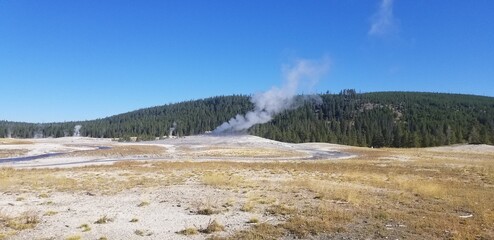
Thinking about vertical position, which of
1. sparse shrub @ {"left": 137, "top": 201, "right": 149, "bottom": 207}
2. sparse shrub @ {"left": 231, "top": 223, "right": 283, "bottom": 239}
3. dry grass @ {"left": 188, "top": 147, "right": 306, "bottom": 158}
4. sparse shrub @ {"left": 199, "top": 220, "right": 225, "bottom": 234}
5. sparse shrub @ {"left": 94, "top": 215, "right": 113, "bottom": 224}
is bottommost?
sparse shrub @ {"left": 231, "top": 223, "right": 283, "bottom": 239}

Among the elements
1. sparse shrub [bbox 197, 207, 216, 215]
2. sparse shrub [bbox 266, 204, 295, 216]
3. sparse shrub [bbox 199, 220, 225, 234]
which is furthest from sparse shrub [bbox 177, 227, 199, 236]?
sparse shrub [bbox 266, 204, 295, 216]

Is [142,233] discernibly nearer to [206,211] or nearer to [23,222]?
[206,211]

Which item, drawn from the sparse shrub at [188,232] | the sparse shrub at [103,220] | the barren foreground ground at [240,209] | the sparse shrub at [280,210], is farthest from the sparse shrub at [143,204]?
the sparse shrub at [280,210]

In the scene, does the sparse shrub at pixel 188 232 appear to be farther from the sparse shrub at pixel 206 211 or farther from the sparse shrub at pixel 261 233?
the sparse shrub at pixel 206 211

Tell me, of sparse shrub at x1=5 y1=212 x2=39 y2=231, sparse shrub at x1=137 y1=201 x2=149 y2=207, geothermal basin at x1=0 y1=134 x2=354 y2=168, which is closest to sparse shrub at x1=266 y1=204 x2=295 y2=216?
sparse shrub at x1=137 y1=201 x2=149 y2=207

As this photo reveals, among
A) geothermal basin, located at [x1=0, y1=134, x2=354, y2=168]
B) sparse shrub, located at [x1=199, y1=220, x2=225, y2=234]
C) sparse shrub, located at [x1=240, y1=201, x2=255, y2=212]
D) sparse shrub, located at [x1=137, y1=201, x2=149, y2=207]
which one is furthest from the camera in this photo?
geothermal basin, located at [x1=0, y1=134, x2=354, y2=168]

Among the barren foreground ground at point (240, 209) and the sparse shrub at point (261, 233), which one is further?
the barren foreground ground at point (240, 209)

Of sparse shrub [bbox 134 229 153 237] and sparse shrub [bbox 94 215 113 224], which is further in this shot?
sparse shrub [bbox 94 215 113 224]

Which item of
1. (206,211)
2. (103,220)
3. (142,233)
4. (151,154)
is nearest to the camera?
(142,233)

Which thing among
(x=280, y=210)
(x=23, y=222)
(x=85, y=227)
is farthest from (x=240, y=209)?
(x=23, y=222)

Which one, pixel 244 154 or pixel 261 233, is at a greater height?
pixel 244 154

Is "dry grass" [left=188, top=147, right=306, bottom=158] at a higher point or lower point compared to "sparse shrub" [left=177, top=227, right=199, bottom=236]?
higher

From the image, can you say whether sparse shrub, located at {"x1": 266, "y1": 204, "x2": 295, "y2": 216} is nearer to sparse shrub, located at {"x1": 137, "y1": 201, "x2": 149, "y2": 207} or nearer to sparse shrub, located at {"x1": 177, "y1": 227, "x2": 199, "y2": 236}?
sparse shrub, located at {"x1": 177, "y1": 227, "x2": 199, "y2": 236}

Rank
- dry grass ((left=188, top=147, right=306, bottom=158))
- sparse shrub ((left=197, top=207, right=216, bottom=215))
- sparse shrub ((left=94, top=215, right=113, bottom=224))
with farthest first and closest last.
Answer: dry grass ((left=188, top=147, right=306, bottom=158)) < sparse shrub ((left=197, top=207, right=216, bottom=215)) < sparse shrub ((left=94, top=215, right=113, bottom=224))
